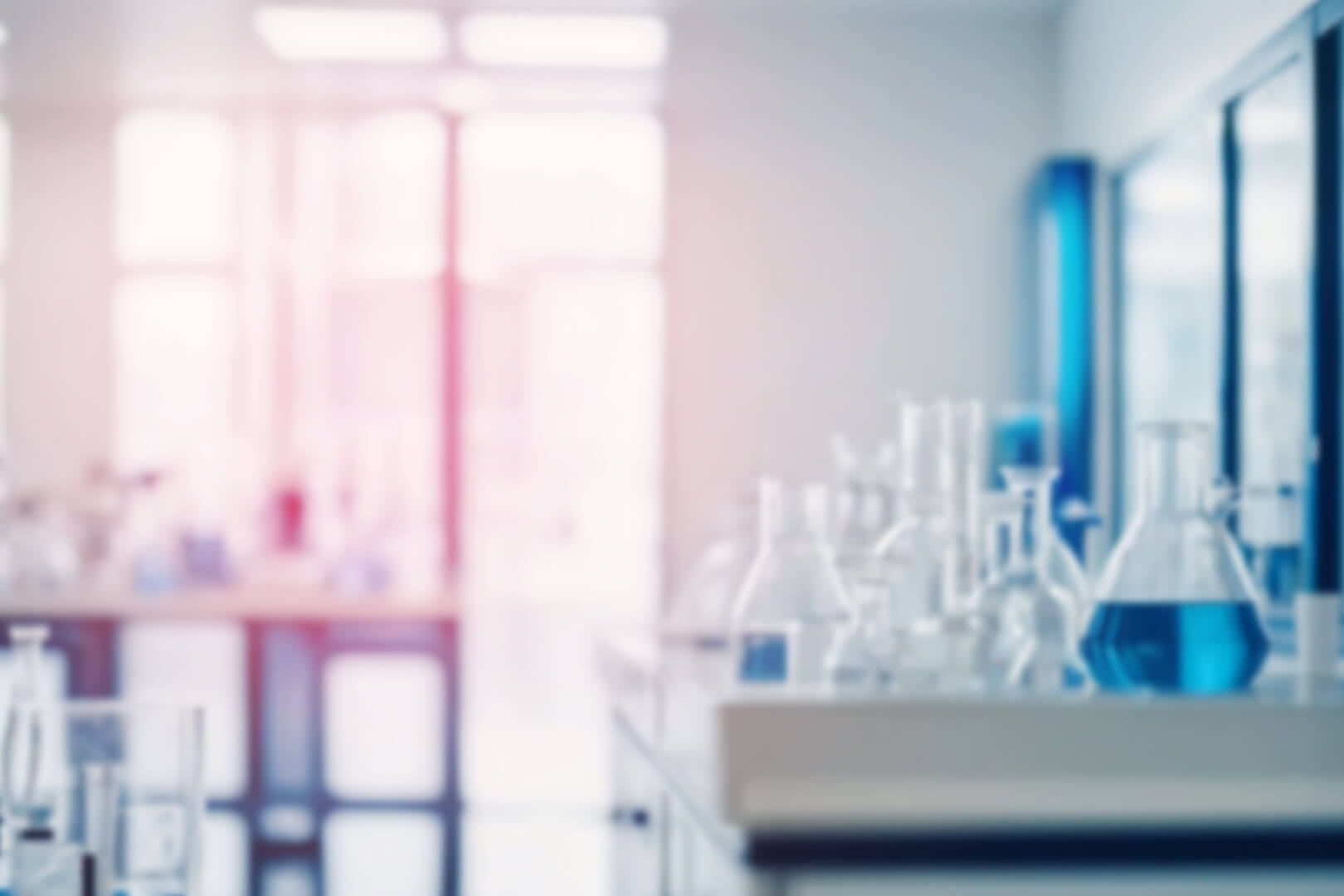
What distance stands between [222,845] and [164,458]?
5.61 feet

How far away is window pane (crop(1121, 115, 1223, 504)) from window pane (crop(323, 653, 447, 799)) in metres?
2.21

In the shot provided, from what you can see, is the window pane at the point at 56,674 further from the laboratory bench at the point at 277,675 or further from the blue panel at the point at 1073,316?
the blue panel at the point at 1073,316

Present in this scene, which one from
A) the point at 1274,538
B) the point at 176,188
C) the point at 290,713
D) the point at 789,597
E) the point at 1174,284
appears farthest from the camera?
the point at 176,188

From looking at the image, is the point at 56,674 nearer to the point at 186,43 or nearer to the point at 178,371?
the point at 178,371

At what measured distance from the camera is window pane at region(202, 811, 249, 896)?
4620 millimetres

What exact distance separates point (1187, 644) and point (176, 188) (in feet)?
16.7

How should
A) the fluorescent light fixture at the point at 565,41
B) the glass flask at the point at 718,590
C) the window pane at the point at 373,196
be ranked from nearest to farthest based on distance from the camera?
the glass flask at the point at 718,590
the fluorescent light fixture at the point at 565,41
the window pane at the point at 373,196

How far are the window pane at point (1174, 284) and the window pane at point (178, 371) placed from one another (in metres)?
3.19

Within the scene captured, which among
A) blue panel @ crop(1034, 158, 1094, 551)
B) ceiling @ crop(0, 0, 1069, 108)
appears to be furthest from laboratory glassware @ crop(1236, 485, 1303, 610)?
ceiling @ crop(0, 0, 1069, 108)

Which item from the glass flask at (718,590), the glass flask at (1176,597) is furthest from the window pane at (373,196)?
the glass flask at (1176,597)

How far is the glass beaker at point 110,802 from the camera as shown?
1.34 m

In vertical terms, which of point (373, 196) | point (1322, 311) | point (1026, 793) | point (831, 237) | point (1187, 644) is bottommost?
point (1026, 793)

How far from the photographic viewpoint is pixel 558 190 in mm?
6156

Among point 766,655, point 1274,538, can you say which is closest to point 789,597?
point 766,655
